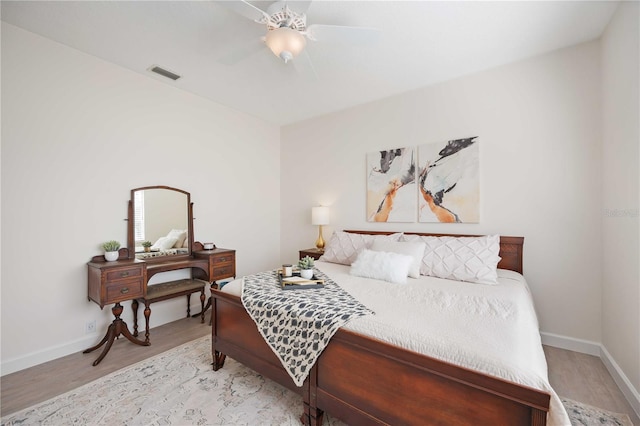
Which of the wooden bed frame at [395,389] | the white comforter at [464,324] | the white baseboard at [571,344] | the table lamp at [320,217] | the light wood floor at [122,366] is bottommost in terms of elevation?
the light wood floor at [122,366]

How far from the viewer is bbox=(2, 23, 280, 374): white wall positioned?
7.43ft

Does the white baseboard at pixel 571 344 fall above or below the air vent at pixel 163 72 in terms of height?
below

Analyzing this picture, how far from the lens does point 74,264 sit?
2570mm

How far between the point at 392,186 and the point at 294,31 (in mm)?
2147

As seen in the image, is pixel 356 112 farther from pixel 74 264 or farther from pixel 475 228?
pixel 74 264

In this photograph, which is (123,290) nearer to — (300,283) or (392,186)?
(300,283)

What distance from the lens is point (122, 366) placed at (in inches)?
91.4

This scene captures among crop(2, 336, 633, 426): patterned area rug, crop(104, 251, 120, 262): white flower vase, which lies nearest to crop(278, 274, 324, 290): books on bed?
crop(2, 336, 633, 426): patterned area rug

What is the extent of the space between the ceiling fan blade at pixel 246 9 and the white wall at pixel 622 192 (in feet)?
7.96

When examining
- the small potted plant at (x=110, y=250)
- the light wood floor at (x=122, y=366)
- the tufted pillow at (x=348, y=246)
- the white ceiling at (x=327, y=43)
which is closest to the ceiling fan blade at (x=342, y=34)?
the white ceiling at (x=327, y=43)

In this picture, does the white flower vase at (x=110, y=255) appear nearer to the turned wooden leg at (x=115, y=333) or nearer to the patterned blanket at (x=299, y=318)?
the turned wooden leg at (x=115, y=333)

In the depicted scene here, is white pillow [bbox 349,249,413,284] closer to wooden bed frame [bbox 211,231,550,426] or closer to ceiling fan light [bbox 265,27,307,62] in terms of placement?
wooden bed frame [bbox 211,231,550,426]

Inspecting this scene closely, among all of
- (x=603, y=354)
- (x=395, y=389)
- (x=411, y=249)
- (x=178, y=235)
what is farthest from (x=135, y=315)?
(x=603, y=354)

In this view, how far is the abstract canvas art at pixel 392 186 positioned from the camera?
3.35 metres
